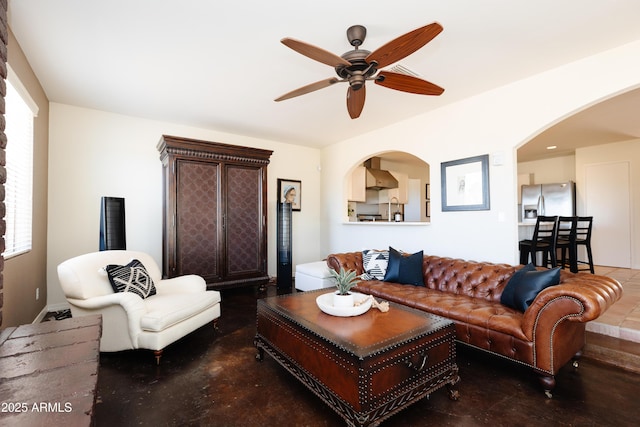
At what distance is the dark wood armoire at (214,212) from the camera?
12.9 feet

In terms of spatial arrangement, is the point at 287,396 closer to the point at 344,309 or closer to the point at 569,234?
the point at 344,309

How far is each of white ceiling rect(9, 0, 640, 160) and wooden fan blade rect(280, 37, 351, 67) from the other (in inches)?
15.6

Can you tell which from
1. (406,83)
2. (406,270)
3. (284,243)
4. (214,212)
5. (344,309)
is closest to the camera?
(344,309)

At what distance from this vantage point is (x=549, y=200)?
246 inches

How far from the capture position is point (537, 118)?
9.93 feet

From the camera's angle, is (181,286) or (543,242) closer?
(181,286)

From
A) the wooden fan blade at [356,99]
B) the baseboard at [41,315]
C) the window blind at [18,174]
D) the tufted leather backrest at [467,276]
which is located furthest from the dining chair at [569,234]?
the baseboard at [41,315]

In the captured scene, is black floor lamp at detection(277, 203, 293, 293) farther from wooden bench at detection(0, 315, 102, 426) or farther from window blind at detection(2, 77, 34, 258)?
wooden bench at detection(0, 315, 102, 426)

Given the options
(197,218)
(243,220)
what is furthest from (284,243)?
(197,218)

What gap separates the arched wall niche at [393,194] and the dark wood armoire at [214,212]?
70.1 inches

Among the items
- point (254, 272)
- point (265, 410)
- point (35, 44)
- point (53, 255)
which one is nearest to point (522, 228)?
point (254, 272)

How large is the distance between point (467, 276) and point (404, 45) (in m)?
2.37

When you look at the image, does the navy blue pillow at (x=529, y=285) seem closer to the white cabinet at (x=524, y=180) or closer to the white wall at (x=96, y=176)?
the white wall at (x=96, y=176)

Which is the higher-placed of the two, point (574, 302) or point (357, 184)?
point (357, 184)
